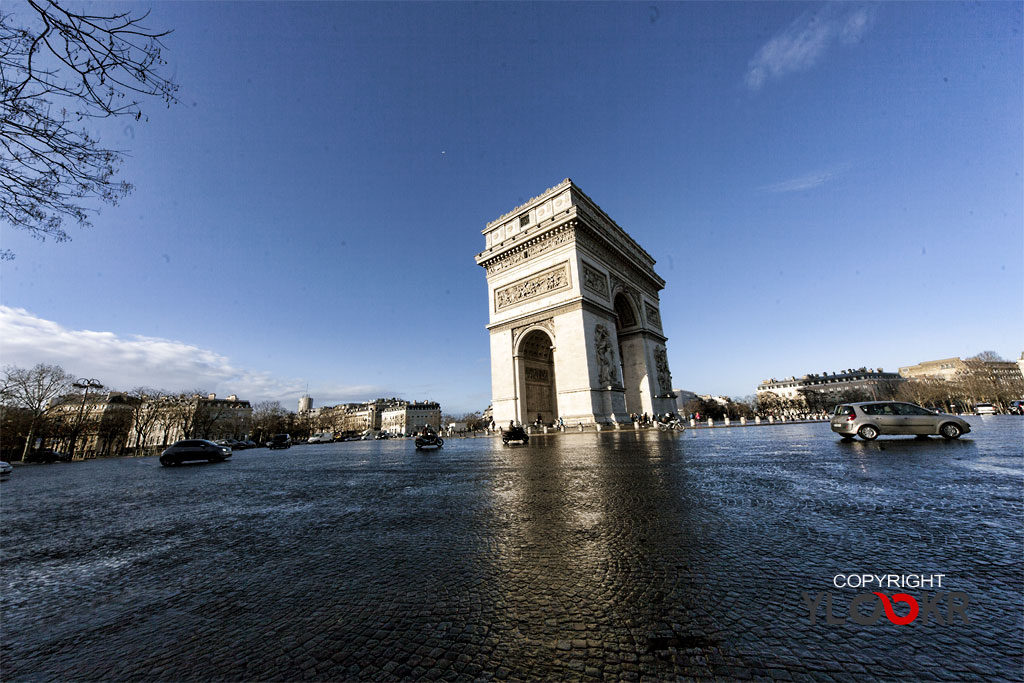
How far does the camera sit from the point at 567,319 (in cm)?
2511

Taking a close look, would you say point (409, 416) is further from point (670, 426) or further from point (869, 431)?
point (869, 431)

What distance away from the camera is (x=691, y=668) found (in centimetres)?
161

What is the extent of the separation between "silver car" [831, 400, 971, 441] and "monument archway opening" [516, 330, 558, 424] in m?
16.9

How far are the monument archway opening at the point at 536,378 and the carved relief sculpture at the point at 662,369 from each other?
8932 mm

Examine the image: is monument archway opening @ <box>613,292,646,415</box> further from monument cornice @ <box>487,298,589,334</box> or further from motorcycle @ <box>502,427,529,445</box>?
motorcycle @ <box>502,427,529,445</box>

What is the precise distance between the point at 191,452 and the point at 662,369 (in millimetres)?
31629

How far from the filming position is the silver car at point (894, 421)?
10250 millimetres

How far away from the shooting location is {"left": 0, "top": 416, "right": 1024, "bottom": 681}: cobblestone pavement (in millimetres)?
1736

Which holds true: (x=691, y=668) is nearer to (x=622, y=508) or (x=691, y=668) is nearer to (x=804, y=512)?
(x=622, y=508)

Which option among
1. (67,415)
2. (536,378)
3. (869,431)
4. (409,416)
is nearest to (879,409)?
(869,431)

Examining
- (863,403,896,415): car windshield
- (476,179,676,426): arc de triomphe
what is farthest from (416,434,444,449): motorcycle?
(863,403,896,415): car windshield

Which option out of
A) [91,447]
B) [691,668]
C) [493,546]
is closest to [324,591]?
[493,546]

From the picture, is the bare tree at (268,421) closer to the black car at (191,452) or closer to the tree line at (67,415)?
the tree line at (67,415)

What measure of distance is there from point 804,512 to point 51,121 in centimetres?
876
